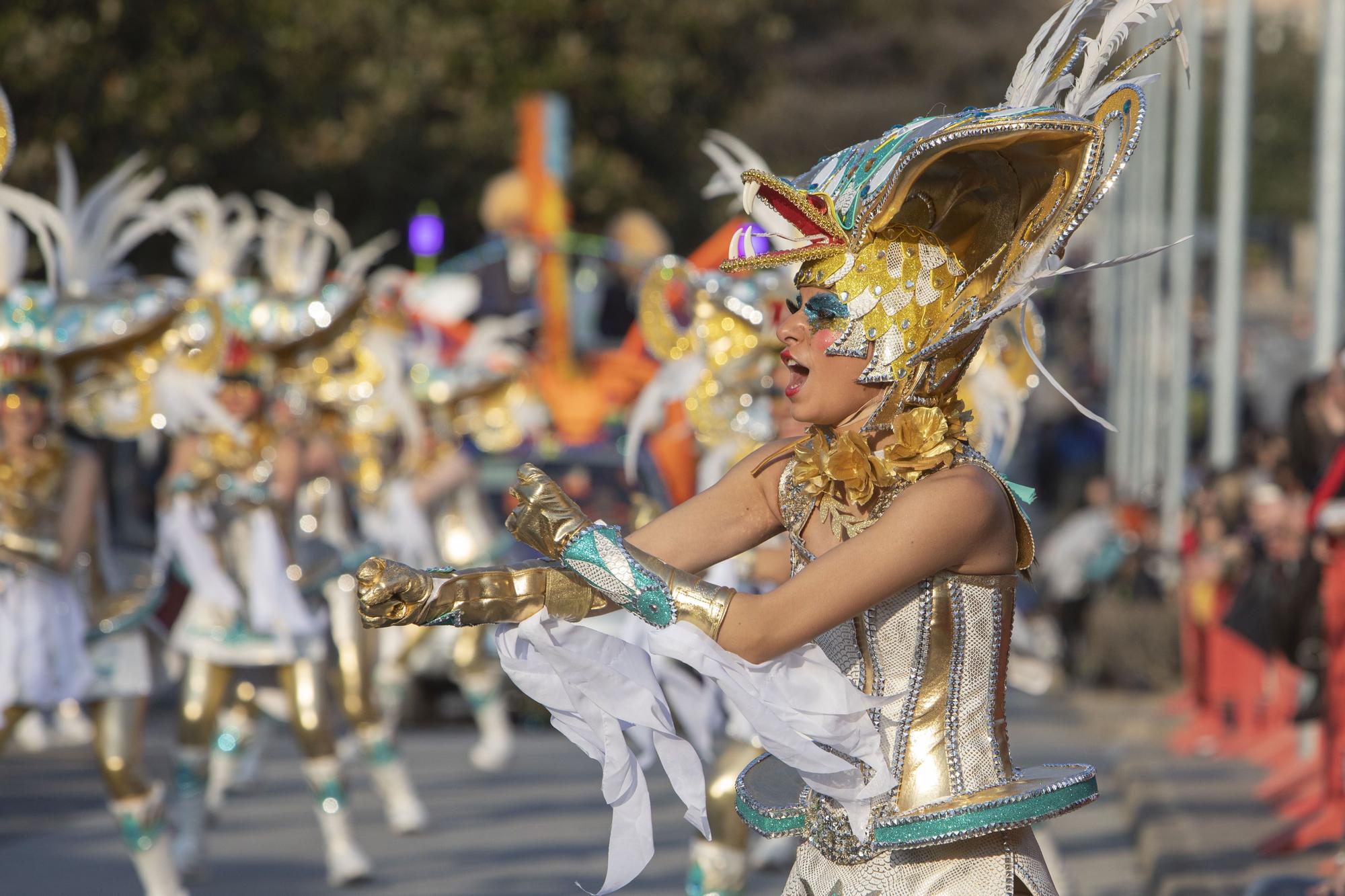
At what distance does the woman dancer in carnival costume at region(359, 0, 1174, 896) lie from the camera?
129 inches

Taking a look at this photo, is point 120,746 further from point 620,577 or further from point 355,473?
point 355,473

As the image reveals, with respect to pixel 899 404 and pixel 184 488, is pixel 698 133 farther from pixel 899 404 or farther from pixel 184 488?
pixel 899 404

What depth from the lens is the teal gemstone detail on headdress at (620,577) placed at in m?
3.24

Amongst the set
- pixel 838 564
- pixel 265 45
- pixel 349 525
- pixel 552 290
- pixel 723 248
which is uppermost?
pixel 265 45

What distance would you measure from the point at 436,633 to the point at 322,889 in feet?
14.2

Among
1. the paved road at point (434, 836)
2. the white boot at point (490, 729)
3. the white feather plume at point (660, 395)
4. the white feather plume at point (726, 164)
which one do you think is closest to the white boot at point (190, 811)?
the paved road at point (434, 836)

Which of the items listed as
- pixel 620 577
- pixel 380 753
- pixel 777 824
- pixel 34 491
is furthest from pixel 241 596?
pixel 620 577

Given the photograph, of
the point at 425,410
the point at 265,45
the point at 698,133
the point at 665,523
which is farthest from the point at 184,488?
the point at 698,133

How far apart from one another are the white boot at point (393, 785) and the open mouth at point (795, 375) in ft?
19.9

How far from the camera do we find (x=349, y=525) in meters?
10.3

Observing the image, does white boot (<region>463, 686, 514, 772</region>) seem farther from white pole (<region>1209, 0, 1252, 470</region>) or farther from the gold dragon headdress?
the gold dragon headdress

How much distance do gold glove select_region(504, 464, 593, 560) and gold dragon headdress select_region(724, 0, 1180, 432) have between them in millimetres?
529

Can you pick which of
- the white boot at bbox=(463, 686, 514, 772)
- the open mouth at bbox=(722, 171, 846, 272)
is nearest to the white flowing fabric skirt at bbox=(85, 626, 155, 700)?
the open mouth at bbox=(722, 171, 846, 272)

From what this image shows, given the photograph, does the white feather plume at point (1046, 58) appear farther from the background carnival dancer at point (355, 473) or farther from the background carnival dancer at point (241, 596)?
the background carnival dancer at point (355, 473)
